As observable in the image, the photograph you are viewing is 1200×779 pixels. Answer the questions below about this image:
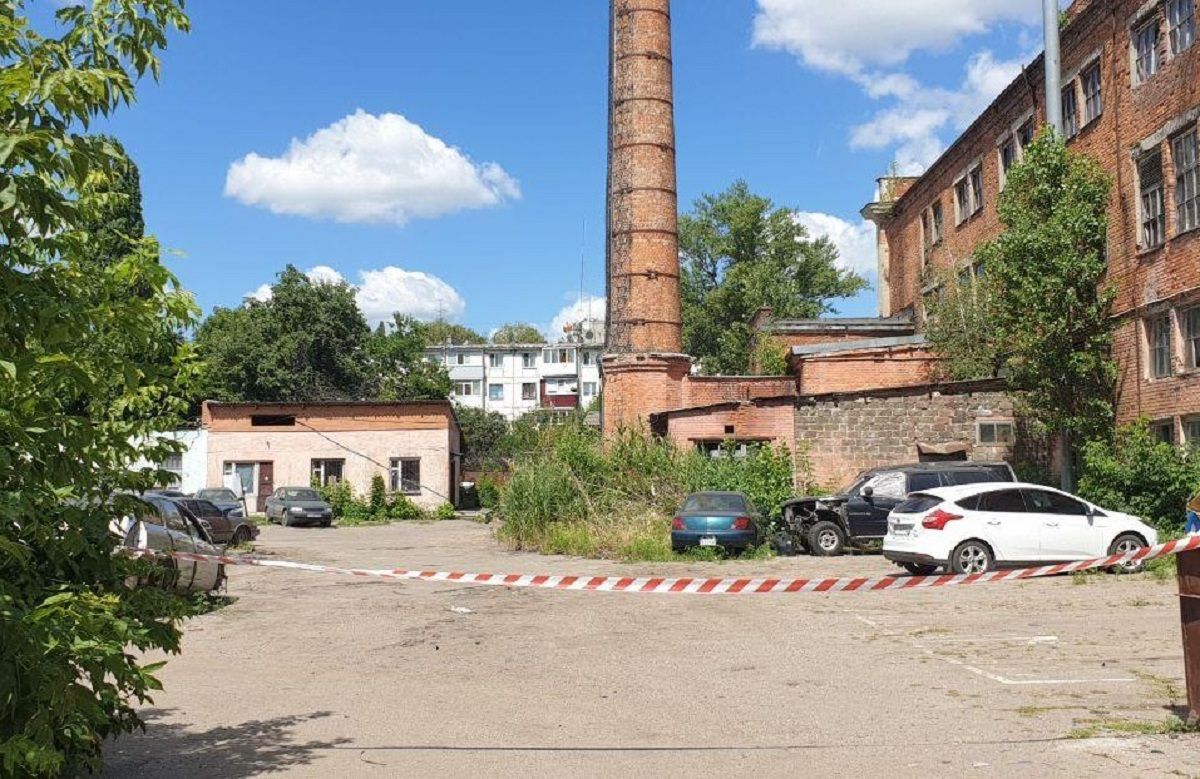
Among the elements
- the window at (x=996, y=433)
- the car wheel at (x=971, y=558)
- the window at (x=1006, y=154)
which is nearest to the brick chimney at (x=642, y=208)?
the window at (x=1006, y=154)

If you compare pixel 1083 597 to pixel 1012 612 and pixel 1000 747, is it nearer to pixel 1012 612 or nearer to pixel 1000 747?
pixel 1012 612

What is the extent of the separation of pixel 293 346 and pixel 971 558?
174 ft

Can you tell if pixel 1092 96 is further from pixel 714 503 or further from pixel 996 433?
pixel 714 503

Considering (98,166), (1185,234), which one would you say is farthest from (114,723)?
(1185,234)

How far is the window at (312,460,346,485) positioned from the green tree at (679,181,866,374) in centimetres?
2706

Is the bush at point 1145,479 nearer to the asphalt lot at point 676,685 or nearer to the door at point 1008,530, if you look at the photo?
the door at point 1008,530

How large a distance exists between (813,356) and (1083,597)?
20.3 meters

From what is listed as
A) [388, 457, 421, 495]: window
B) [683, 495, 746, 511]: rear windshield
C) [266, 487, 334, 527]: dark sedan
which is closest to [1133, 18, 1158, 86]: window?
[683, 495, 746, 511]: rear windshield

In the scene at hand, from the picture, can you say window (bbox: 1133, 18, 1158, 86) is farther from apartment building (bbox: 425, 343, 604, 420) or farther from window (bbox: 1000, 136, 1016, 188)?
apartment building (bbox: 425, 343, 604, 420)

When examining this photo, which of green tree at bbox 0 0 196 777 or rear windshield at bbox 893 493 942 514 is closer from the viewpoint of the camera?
green tree at bbox 0 0 196 777

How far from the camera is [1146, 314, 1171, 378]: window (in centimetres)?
2383

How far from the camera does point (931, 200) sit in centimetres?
4206

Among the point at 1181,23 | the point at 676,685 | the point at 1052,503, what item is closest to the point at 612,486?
the point at 1052,503

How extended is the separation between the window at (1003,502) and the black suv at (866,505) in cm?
468
